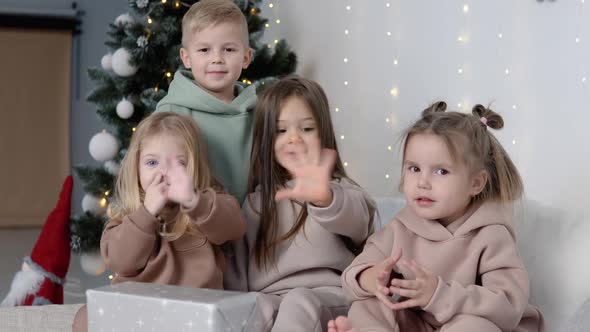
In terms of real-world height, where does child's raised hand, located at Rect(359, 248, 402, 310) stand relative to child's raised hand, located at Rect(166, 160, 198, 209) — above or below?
below

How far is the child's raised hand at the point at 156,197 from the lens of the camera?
1.60m

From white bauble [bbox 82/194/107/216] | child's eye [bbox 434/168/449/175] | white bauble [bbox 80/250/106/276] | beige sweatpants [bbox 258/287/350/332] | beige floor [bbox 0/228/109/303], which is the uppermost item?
child's eye [bbox 434/168/449/175]

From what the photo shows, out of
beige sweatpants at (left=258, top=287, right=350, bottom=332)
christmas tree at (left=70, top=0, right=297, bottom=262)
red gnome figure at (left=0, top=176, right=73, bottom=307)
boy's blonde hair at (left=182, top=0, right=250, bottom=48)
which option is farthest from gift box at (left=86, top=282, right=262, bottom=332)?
christmas tree at (left=70, top=0, right=297, bottom=262)

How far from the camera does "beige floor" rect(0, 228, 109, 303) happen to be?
4.61 m

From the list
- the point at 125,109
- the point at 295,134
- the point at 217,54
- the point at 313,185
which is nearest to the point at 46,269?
the point at 125,109

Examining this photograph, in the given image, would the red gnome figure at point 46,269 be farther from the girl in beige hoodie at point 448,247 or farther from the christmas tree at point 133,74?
the girl in beige hoodie at point 448,247

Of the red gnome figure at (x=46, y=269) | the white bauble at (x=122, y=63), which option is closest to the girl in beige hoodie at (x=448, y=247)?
the red gnome figure at (x=46, y=269)

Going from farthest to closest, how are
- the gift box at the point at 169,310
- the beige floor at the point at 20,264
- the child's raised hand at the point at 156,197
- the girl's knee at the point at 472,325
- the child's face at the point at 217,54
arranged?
the beige floor at the point at 20,264, the child's face at the point at 217,54, the child's raised hand at the point at 156,197, the girl's knee at the point at 472,325, the gift box at the point at 169,310

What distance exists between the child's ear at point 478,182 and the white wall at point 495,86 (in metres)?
0.32

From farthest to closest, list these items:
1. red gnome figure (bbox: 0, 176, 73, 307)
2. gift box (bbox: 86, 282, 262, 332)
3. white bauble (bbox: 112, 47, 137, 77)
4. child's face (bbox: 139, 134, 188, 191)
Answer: white bauble (bbox: 112, 47, 137, 77) → red gnome figure (bbox: 0, 176, 73, 307) → child's face (bbox: 139, 134, 188, 191) → gift box (bbox: 86, 282, 262, 332)

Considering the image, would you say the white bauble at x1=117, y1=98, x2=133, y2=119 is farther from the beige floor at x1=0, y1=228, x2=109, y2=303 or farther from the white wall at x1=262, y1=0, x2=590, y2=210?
the beige floor at x1=0, y1=228, x2=109, y2=303

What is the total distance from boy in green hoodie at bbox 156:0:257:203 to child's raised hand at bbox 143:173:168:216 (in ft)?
1.11

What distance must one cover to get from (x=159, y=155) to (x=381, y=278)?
579 millimetres

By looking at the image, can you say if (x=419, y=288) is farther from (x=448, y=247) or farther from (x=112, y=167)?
(x=112, y=167)
